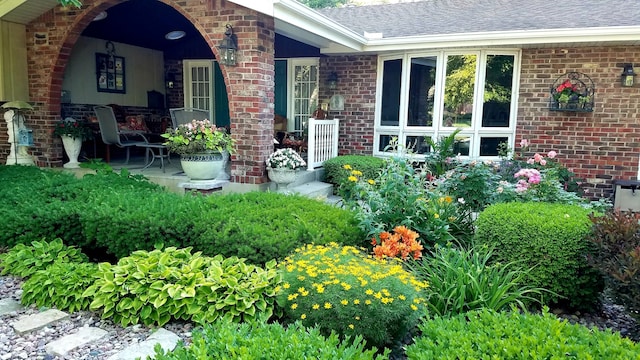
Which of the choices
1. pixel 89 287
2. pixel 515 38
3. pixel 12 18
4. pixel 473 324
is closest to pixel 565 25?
pixel 515 38

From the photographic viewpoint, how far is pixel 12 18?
6656 millimetres

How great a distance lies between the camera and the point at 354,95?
805cm

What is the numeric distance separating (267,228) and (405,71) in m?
5.07

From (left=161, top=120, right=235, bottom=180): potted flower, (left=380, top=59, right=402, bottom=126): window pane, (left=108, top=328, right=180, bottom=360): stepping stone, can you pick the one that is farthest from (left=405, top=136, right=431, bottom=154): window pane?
(left=108, top=328, right=180, bottom=360): stepping stone

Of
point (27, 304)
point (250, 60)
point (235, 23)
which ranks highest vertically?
point (235, 23)

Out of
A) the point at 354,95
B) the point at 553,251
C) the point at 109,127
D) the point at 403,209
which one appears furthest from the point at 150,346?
the point at 354,95

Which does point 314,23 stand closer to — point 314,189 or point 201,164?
point 314,189

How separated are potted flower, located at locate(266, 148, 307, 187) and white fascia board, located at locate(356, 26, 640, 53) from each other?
9.60 ft

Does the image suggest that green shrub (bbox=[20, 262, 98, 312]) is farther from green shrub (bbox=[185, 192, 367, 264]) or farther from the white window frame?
the white window frame

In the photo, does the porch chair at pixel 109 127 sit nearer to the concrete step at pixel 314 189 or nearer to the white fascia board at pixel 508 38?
the concrete step at pixel 314 189

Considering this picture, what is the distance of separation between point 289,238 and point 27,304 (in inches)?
78.5

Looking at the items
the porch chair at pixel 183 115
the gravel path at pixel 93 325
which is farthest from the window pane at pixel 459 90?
the gravel path at pixel 93 325

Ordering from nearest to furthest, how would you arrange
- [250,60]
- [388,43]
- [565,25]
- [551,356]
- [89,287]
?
1. [551,356]
2. [89,287]
3. [250,60]
4. [565,25]
5. [388,43]

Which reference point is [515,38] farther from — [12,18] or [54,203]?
[12,18]
